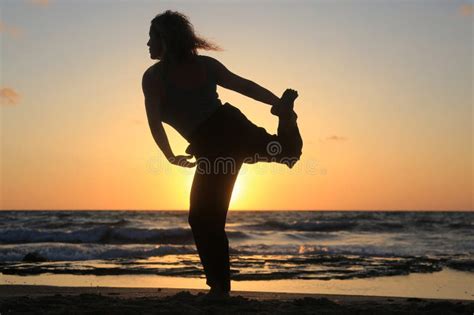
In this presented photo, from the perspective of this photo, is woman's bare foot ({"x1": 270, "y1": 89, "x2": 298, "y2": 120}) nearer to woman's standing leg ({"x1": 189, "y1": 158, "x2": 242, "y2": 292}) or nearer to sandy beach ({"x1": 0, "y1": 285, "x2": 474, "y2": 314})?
woman's standing leg ({"x1": 189, "y1": 158, "x2": 242, "y2": 292})

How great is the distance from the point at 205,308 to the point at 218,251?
0.41 meters

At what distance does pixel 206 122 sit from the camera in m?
3.97

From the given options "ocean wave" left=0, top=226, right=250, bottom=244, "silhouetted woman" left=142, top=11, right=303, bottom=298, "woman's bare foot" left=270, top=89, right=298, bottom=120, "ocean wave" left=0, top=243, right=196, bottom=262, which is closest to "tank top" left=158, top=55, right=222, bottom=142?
"silhouetted woman" left=142, top=11, right=303, bottom=298

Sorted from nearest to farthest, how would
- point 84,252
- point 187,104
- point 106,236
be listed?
1. point 187,104
2. point 84,252
3. point 106,236

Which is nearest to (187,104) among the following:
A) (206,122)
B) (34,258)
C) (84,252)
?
(206,122)

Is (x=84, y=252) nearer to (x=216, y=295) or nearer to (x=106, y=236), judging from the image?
(x=106, y=236)

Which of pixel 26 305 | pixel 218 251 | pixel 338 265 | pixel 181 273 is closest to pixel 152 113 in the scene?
pixel 218 251

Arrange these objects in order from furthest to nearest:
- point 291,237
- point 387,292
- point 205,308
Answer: point 291,237 → point 387,292 → point 205,308

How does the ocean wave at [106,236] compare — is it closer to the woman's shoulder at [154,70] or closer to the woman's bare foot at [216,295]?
the woman's bare foot at [216,295]

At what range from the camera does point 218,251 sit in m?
4.11

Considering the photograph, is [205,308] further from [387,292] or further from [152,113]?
[387,292]

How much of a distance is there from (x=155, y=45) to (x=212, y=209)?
1.14m

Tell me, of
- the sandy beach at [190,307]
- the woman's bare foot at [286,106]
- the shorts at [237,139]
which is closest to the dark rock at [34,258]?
the sandy beach at [190,307]

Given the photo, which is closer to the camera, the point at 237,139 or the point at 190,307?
the point at 190,307
